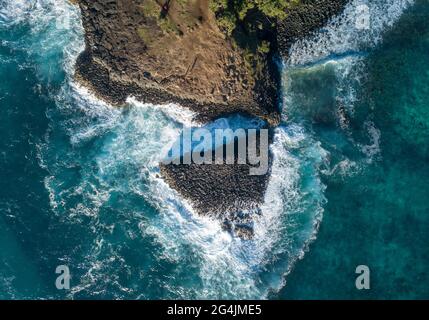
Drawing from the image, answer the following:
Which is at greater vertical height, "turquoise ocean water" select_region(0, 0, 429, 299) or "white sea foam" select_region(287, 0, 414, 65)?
"white sea foam" select_region(287, 0, 414, 65)

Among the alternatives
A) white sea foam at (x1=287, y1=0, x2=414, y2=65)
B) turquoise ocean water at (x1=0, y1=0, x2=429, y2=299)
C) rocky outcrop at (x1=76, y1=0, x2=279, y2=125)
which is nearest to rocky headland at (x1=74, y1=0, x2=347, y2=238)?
rocky outcrop at (x1=76, y1=0, x2=279, y2=125)

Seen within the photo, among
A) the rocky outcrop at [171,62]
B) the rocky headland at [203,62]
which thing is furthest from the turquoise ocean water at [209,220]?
the rocky outcrop at [171,62]

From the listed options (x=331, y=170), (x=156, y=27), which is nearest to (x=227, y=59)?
(x=156, y=27)

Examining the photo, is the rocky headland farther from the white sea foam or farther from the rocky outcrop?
the white sea foam

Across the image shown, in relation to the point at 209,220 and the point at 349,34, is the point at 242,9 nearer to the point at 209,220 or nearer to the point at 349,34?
the point at 349,34

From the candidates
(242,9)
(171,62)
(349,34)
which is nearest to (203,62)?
(171,62)

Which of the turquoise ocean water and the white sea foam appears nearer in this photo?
the turquoise ocean water

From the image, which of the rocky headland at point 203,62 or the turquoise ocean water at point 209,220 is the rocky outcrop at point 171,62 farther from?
the turquoise ocean water at point 209,220

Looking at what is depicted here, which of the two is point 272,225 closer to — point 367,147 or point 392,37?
point 367,147
